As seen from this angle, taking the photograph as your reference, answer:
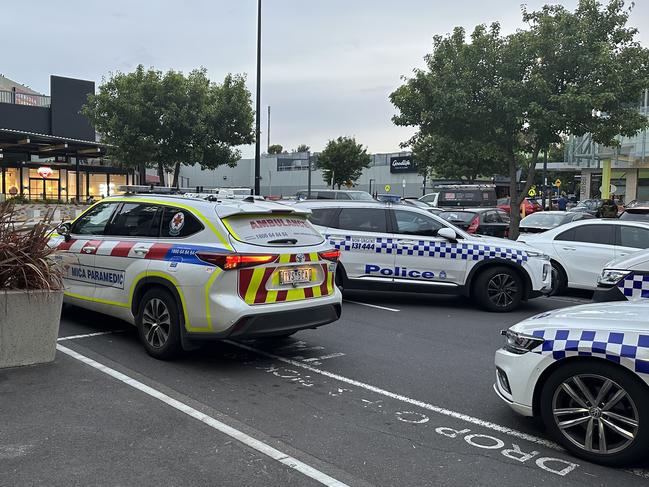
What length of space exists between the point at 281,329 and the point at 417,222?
4.47 m

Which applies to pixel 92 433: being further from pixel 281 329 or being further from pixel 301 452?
pixel 281 329

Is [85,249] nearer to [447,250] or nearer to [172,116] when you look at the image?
[447,250]

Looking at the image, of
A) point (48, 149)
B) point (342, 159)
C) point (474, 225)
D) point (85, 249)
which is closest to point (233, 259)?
point (85, 249)

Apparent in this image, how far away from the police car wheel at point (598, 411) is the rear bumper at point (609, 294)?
3.08 meters

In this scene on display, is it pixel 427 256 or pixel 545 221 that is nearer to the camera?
pixel 427 256

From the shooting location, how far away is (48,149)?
32250 mm

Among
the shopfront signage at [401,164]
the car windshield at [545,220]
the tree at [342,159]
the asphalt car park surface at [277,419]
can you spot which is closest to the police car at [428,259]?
the asphalt car park surface at [277,419]

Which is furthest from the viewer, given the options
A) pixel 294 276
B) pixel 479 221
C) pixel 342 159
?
pixel 342 159

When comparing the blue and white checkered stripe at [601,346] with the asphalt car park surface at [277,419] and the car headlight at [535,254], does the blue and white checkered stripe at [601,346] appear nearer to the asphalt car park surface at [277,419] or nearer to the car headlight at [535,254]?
the asphalt car park surface at [277,419]

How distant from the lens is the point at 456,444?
4133 mm

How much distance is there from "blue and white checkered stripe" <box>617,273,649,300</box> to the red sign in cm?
3485

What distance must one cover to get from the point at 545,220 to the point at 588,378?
11.1 meters

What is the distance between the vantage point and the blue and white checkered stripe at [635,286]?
645 centimetres

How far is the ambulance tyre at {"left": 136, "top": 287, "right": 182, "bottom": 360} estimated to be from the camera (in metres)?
5.77
